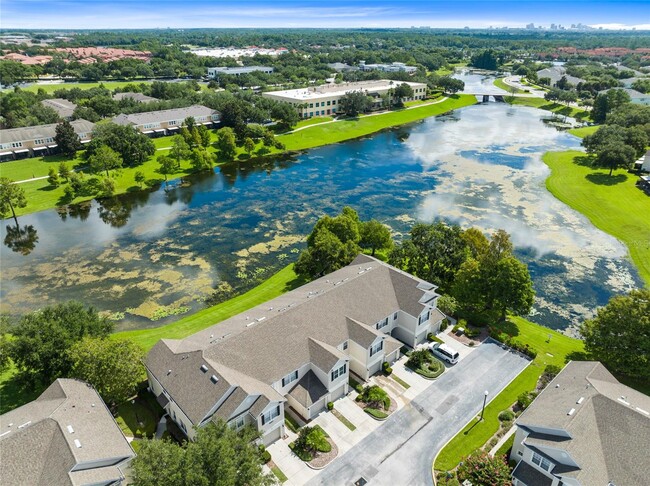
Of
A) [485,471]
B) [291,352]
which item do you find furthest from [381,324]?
[485,471]

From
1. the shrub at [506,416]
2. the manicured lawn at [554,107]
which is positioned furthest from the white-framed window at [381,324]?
the manicured lawn at [554,107]

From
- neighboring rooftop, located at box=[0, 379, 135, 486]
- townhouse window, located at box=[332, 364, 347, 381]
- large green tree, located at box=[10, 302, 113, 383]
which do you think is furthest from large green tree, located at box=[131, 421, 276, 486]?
large green tree, located at box=[10, 302, 113, 383]

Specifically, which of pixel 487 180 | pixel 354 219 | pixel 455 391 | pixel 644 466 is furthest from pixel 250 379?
pixel 487 180

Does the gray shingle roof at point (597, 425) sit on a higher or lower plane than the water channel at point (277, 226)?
higher

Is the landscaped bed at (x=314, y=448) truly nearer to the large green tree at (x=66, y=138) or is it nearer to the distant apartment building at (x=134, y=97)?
the large green tree at (x=66, y=138)

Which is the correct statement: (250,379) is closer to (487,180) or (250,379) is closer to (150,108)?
(487,180)

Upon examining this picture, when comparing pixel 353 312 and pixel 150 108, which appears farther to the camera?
pixel 150 108
